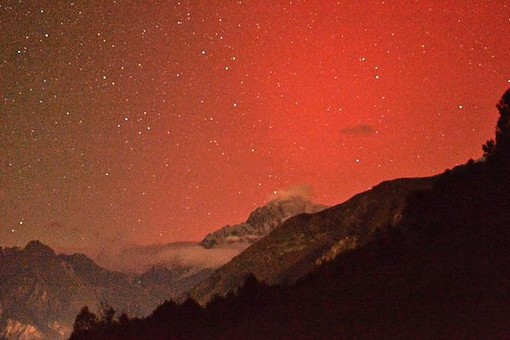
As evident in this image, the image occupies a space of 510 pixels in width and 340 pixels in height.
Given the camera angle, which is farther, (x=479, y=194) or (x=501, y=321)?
(x=479, y=194)

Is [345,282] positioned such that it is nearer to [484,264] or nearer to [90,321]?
[484,264]

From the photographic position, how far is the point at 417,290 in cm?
3381

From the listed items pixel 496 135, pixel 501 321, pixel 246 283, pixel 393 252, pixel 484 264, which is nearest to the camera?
pixel 501 321

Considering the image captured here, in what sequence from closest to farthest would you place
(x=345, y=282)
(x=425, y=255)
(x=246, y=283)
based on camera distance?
(x=425, y=255) → (x=345, y=282) → (x=246, y=283)

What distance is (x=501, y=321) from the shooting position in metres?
23.4

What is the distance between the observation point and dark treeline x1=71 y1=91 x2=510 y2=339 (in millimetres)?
27609

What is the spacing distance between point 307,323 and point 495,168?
34.6m

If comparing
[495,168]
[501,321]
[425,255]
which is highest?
[495,168]

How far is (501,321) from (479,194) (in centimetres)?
3619

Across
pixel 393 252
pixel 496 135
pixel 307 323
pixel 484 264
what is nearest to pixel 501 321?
pixel 484 264

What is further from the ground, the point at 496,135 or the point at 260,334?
the point at 496,135

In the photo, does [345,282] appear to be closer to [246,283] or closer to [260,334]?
[260,334]

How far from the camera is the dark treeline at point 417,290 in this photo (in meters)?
27.6

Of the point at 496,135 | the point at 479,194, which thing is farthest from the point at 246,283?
the point at 496,135
